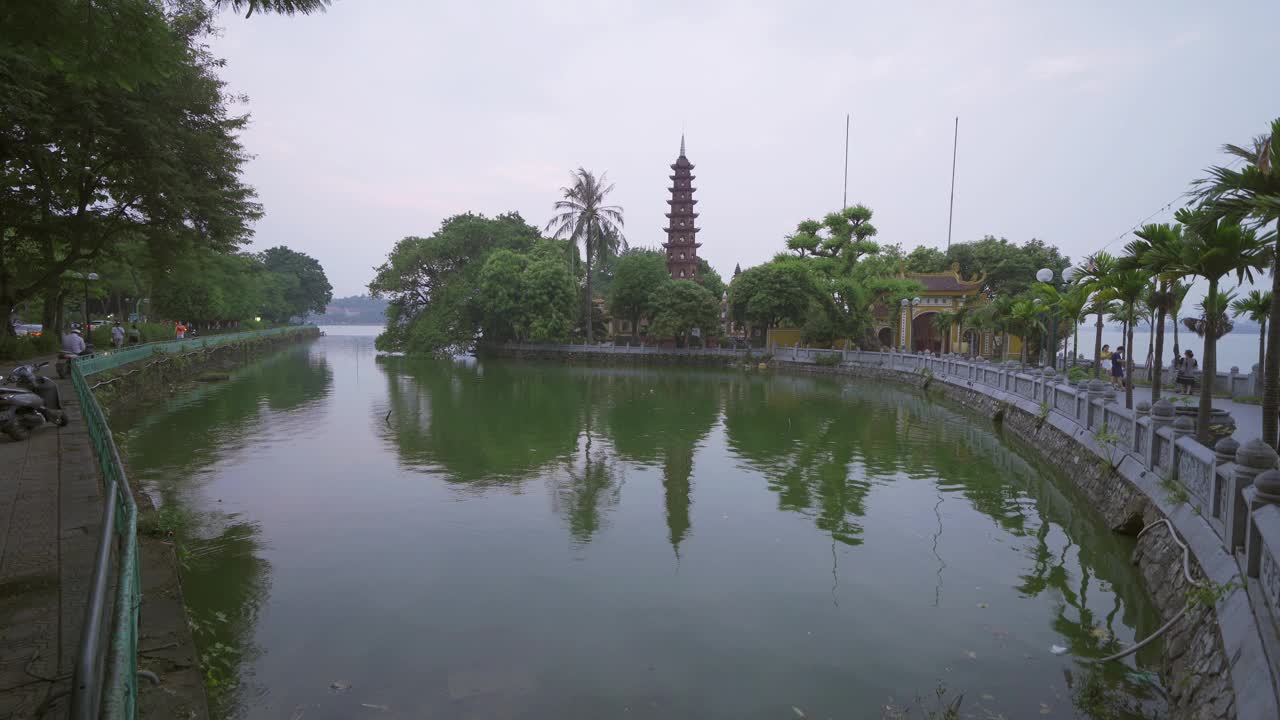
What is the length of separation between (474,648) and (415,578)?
206cm

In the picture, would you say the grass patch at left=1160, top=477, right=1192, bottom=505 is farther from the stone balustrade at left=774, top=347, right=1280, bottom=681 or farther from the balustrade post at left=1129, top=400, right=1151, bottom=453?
the balustrade post at left=1129, top=400, right=1151, bottom=453

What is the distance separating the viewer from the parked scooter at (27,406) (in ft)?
36.1

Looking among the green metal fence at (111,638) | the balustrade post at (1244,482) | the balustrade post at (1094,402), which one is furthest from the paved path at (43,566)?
the balustrade post at (1094,402)

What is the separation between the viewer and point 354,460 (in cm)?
1523

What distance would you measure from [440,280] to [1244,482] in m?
55.0

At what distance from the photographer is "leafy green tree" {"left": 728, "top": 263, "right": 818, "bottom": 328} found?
147ft

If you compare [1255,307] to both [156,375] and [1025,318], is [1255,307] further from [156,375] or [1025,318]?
[156,375]

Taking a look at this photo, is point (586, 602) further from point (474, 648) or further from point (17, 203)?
point (17, 203)

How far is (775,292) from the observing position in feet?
151

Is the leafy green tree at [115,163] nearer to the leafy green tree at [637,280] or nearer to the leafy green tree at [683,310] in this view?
the leafy green tree at [683,310]

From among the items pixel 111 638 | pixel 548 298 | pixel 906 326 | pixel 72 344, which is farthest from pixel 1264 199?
pixel 548 298

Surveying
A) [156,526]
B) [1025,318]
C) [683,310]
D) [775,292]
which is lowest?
[156,526]

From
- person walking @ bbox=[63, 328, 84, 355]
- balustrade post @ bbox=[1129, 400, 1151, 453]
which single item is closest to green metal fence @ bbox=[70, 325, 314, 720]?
balustrade post @ bbox=[1129, 400, 1151, 453]

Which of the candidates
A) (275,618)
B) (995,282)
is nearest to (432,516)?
(275,618)
